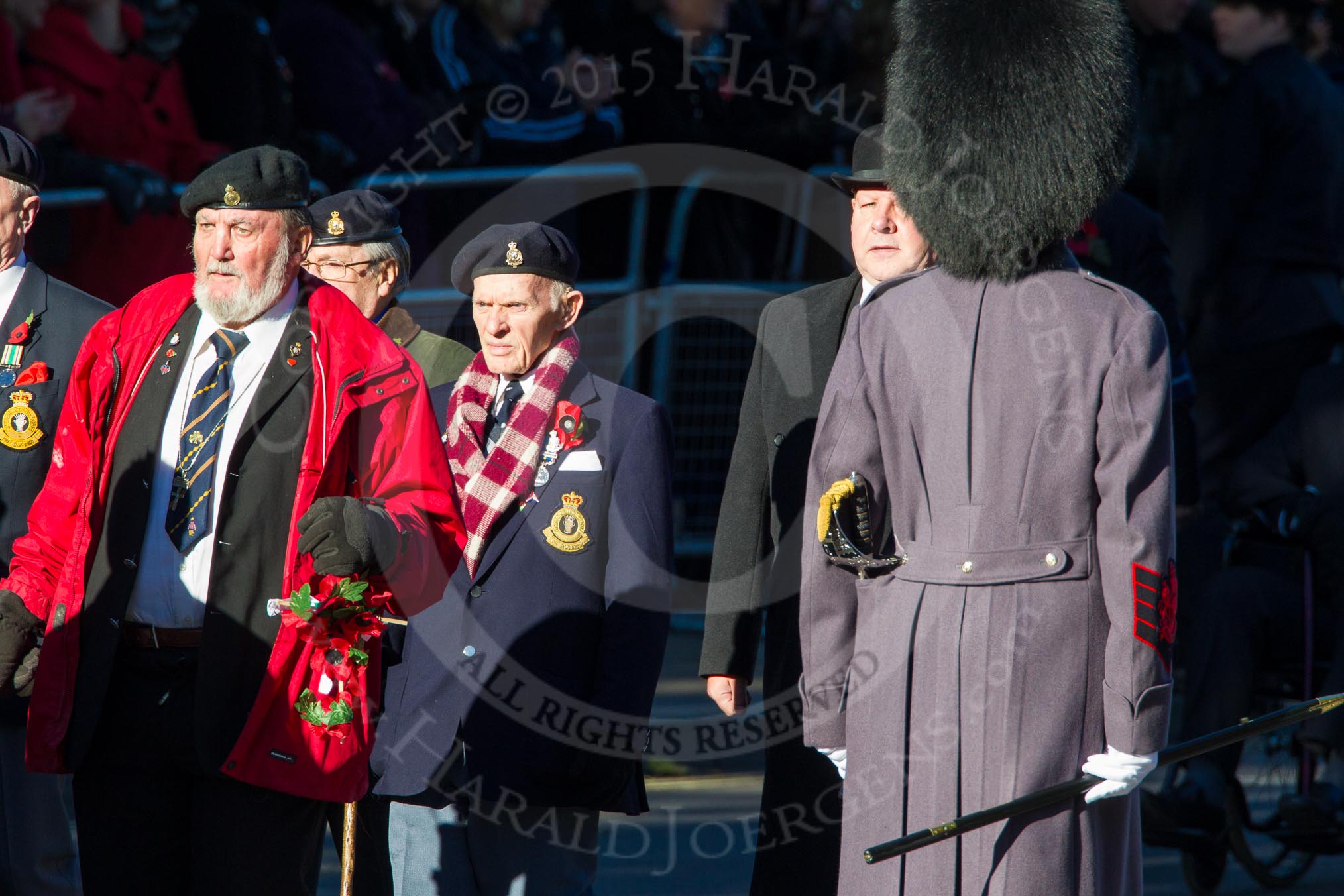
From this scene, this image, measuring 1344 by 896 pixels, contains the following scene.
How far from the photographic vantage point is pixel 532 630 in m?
4.29

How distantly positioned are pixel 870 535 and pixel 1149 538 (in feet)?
1.76

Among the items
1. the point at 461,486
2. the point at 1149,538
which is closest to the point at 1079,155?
the point at 1149,538

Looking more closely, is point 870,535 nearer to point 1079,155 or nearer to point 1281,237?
point 1079,155

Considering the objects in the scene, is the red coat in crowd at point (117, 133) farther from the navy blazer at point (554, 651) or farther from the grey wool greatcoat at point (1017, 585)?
the grey wool greatcoat at point (1017, 585)

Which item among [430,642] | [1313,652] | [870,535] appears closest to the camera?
[870,535]

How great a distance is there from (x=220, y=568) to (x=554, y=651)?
907mm

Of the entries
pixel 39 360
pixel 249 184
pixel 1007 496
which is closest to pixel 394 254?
pixel 39 360

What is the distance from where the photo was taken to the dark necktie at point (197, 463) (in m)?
3.71

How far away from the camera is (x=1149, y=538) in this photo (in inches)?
133

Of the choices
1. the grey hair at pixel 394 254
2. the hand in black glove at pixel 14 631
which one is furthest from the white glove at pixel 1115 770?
the grey hair at pixel 394 254

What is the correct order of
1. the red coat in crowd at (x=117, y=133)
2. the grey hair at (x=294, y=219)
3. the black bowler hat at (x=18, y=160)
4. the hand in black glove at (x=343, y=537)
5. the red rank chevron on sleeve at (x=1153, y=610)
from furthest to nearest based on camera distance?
the red coat in crowd at (x=117, y=133), the black bowler hat at (x=18, y=160), the grey hair at (x=294, y=219), the hand in black glove at (x=343, y=537), the red rank chevron on sleeve at (x=1153, y=610)

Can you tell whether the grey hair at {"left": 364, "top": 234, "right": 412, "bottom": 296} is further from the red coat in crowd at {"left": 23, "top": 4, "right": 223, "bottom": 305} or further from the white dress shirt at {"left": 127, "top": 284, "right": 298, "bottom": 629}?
the red coat in crowd at {"left": 23, "top": 4, "right": 223, "bottom": 305}

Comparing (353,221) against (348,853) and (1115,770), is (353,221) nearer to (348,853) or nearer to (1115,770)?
(348,853)

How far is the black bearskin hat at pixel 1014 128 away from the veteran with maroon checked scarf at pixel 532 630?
3.56 feet
